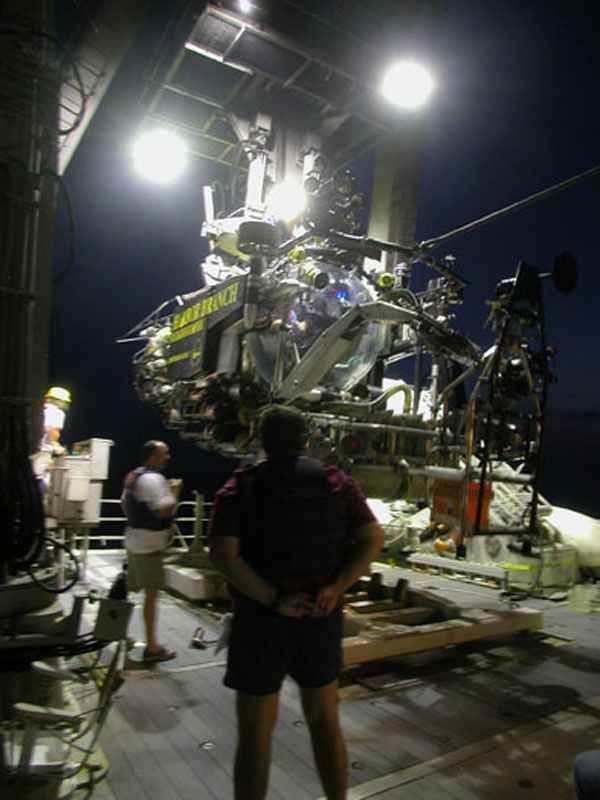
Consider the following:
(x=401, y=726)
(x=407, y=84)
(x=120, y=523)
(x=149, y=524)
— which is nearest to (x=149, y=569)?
(x=149, y=524)

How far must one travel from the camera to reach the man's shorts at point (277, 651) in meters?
2.62

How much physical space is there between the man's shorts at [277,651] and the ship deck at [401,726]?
3.90 feet

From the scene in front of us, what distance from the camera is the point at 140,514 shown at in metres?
5.68

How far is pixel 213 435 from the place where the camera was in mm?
8547

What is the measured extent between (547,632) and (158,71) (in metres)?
17.1

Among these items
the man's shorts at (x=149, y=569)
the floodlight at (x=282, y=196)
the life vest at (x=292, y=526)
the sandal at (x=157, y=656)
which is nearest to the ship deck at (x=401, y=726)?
the sandal at (x=157, y=656)

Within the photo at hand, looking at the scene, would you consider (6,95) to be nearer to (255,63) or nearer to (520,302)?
(520,302)

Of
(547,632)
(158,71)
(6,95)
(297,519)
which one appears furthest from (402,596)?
(158,71)

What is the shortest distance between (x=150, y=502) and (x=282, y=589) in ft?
10.8

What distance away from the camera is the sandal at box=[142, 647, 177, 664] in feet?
17.7

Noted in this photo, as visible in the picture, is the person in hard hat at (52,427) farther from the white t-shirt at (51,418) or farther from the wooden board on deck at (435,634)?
the wooden board on deck at (435,634)

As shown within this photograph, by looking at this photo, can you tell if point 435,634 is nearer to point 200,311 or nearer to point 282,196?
point 200,311

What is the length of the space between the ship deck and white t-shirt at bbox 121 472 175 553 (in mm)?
1059

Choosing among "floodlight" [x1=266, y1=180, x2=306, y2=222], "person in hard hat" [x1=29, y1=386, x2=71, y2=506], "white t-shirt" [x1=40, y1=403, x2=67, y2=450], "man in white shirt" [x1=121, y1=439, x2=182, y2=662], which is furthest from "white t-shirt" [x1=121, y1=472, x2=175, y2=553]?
"floodlight" [x1=266, y1=180, x2=306, y2=222]
